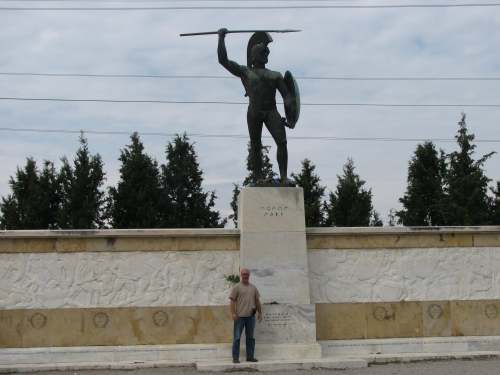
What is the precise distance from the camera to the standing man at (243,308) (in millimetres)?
11500

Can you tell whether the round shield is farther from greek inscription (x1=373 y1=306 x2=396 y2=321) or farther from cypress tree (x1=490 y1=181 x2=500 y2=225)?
cypress tree (x1=490 y1=181 x2=500 y2=225)

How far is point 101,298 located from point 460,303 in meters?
6.43

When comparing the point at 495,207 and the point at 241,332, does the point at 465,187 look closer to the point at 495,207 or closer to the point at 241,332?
the point at 495,207

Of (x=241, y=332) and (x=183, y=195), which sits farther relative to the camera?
(x=183, y=195)

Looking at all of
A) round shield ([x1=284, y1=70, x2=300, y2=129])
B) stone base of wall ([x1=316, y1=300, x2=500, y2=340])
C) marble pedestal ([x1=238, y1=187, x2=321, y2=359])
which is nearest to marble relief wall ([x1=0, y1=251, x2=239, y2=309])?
marble pedestal ([x1=238, y1=187, x2=321, y2=359])

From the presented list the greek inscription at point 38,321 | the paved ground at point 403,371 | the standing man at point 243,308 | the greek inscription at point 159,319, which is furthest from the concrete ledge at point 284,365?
the greek inscription at point 38,321

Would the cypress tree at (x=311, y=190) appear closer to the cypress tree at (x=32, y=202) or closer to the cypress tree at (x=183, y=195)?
the cypress tree at (x=183, y=195)

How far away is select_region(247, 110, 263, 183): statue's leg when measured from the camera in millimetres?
13094

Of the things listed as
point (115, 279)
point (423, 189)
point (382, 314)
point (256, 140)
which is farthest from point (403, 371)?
point (423, 189)

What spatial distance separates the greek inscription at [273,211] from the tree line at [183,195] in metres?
10.5

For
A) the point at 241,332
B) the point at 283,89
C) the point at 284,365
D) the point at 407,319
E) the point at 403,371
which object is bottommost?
the point at 403,371

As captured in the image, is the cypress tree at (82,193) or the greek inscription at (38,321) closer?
the greek inscription at (38,321)

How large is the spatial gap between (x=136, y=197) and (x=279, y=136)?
12.4 metres

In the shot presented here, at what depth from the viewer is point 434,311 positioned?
1327 cm
